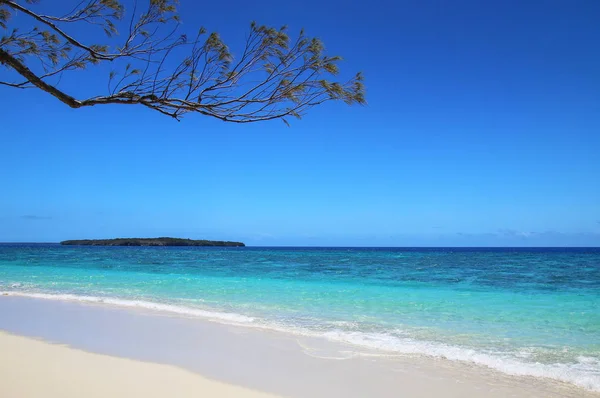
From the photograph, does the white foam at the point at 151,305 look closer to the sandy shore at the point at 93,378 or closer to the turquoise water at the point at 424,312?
the turquoise water at the point at 424,312

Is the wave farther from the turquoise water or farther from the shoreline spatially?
the shoreline

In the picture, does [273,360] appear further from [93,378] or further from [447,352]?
[447,352]

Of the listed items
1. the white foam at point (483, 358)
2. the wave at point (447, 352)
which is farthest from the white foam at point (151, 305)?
the white foam at point (483, 358)

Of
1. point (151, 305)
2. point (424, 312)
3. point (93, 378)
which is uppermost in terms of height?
point (93, 378)

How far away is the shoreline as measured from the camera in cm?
436

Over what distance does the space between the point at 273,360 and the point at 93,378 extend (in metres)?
1.99

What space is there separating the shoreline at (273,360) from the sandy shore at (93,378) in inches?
10.0

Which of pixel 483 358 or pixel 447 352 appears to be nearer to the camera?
pixel 483 358

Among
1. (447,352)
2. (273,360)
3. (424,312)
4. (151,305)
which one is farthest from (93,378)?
(424,312)

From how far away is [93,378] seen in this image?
423cm

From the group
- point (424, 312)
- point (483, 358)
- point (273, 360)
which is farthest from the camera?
point (424, 312)

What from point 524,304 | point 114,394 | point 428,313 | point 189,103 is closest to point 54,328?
point 114,394

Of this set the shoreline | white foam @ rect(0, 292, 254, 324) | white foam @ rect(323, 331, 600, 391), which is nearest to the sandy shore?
the shoreline

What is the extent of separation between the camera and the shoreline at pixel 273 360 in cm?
436
